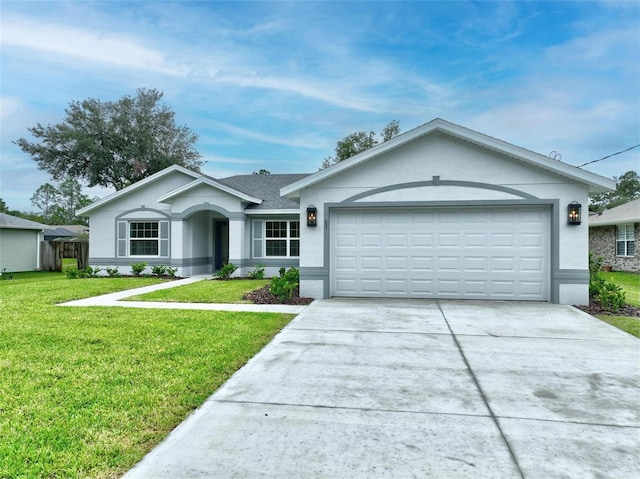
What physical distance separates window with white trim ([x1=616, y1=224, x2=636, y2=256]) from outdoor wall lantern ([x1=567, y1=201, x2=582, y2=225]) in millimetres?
12257

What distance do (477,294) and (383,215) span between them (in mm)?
3049

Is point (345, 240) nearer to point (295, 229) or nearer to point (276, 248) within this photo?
point (295, 229)

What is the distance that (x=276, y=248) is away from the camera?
15.4m

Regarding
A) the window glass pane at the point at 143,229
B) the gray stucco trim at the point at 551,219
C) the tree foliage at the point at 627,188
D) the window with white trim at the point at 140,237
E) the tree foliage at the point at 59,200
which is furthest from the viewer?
the tree foliage at the point at 59,200

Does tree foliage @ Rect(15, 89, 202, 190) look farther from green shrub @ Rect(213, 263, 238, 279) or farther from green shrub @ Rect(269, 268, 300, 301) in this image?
green shrub @ Rect(269, 268, 300, 301)

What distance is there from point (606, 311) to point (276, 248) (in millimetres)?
10942

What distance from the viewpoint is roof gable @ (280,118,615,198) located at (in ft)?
27.7

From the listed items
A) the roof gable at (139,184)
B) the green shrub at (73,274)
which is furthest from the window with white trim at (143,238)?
the green shrub at (73,274)

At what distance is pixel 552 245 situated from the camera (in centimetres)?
875

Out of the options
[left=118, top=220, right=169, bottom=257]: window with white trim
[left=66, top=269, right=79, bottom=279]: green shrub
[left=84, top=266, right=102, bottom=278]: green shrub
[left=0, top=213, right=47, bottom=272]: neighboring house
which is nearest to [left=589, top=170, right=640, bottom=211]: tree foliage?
[left=118, top=220, right=169, bottom=257]: window with white trim

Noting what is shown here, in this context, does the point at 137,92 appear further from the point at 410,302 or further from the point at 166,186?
the point at 410,302

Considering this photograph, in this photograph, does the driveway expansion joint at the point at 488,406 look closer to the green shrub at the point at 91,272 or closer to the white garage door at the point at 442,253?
the white garage door at the point at 442,253

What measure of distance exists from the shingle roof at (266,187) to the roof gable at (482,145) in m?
5.32

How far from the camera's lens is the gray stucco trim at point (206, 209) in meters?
14.8
